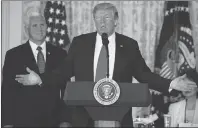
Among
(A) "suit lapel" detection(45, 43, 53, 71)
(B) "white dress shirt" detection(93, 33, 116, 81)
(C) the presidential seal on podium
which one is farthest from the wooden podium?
(A) "suit lapel" detection(45, 43, 53, 71)

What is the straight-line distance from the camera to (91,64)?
3.52m

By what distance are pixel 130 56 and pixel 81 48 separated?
40cm

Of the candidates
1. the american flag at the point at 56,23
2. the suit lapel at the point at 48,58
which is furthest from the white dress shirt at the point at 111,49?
the american flag at the point at 56,23

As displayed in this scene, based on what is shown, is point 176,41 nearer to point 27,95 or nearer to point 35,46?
point 35,46

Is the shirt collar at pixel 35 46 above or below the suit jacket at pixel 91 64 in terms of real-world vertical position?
above

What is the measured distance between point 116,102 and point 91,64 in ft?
3.08

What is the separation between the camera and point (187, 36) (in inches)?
189

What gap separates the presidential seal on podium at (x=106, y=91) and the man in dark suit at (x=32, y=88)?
1.33m

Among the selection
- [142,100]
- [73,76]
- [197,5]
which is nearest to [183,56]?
[197,5]

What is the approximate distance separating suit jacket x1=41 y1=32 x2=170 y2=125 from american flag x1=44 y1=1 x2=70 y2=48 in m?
0.88

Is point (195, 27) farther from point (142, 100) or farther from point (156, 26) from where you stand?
point (142, 100)

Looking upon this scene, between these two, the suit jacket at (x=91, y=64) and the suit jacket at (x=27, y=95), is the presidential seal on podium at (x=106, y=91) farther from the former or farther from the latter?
the suit jacket at (x=27, y=95)

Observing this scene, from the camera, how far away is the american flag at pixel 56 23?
451cm

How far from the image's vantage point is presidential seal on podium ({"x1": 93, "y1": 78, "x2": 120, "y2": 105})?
2.60 meters
